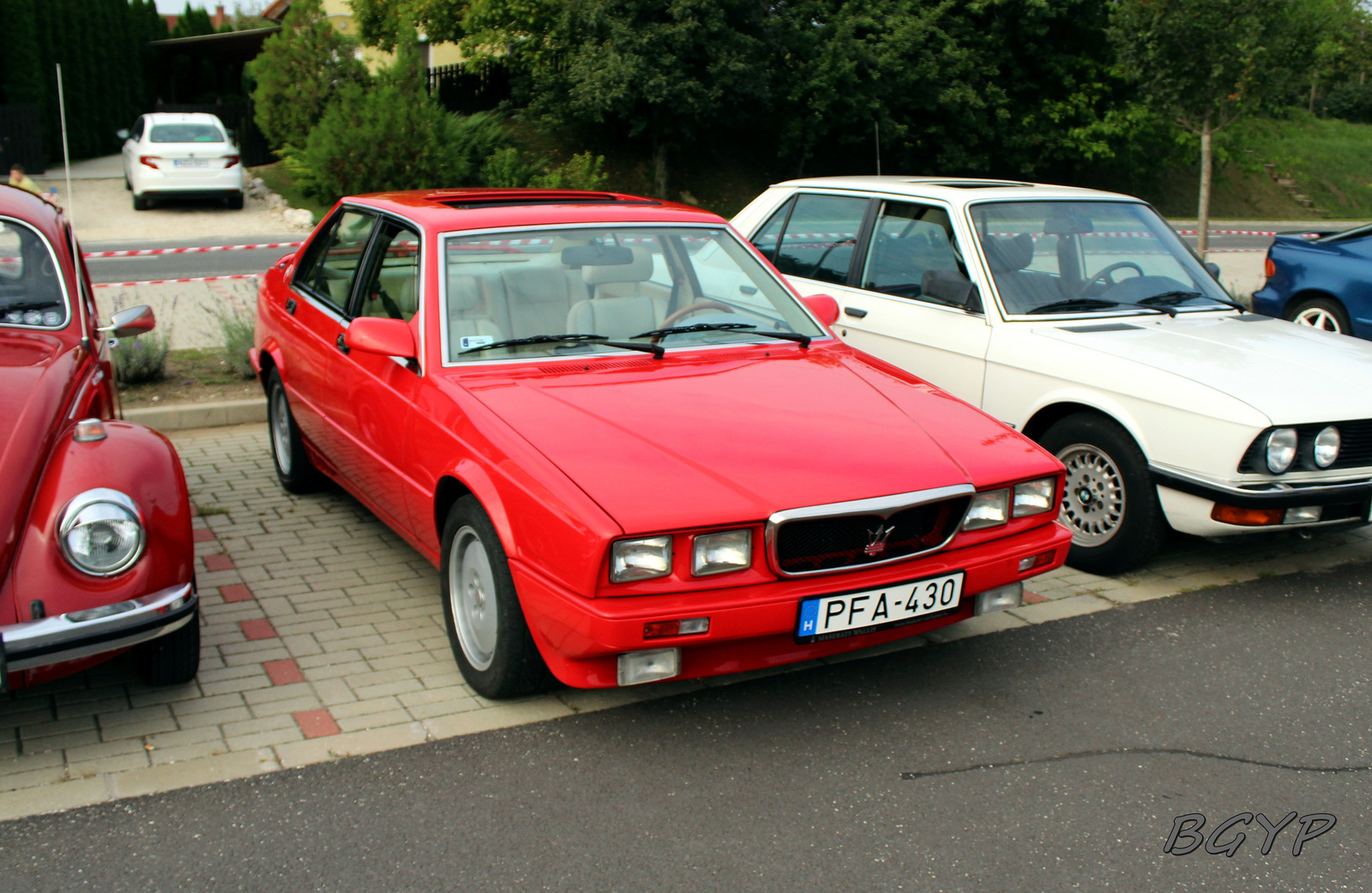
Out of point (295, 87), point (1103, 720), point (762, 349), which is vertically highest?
point (295, 87)

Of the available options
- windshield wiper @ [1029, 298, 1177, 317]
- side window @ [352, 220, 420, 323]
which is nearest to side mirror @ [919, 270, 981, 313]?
windshield wiper @ [1029, 298, 1177, 317]

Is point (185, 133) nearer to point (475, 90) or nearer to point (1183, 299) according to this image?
point (475, 90)

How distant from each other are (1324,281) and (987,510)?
7033 mm

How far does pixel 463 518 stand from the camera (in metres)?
3.85

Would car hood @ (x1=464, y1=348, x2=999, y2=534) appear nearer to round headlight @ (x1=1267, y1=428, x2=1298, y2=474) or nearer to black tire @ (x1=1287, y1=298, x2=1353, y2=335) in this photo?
round headlight @ (x1=1267, y1=428, x2=1298, y2=474)

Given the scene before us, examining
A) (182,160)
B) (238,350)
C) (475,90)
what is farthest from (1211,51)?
(475,90)

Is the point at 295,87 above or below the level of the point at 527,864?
above

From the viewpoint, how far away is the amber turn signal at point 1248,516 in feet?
15.2

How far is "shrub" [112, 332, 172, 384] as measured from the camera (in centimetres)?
789

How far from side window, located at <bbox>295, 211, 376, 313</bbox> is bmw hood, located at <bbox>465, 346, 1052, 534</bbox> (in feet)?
5.08

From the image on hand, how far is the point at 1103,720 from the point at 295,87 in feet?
79.9

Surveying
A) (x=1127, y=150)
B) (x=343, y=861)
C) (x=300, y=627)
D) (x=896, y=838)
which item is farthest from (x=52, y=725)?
(x=1127, y=150)

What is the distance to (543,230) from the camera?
15.1ft

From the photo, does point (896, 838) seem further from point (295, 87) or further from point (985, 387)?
point (295, 87)
